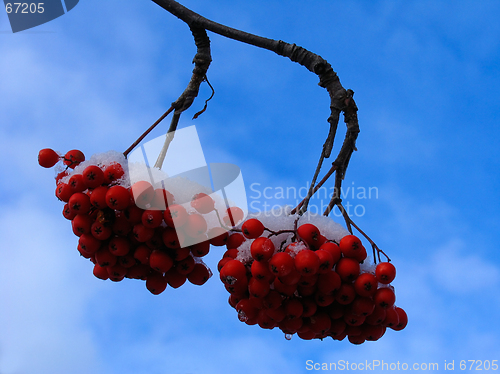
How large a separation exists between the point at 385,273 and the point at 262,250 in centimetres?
58

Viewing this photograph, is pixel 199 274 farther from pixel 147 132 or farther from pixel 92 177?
pixel 147 132

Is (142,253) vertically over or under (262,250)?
over

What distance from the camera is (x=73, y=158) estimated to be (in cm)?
214

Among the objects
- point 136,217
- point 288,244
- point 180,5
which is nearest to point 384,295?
point 288,244

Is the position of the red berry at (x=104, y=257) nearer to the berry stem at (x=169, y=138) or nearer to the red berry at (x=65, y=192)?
the red berry at (x=65, y=192)

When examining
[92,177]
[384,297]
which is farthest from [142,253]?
[384,297]

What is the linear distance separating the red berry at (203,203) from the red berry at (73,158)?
800 mm

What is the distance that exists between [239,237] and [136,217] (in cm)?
51

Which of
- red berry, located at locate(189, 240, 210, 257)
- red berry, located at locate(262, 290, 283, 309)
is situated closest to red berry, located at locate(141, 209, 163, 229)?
red berry, located at locate(189, 240, 210, 257)

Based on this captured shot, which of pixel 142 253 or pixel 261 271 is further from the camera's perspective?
pixel 142 253

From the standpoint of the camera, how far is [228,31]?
2572 mm

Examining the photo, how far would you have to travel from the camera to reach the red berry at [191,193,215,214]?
5.81 ft

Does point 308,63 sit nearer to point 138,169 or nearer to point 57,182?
point 138,169

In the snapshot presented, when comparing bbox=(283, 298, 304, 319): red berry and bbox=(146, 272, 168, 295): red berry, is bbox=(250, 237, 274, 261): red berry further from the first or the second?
bbox=(146, 272, 168, 295): red berry
